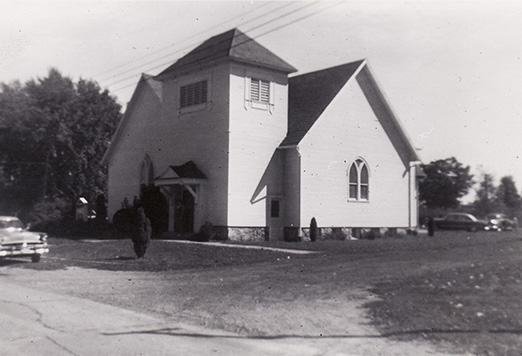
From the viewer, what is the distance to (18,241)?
19078mm

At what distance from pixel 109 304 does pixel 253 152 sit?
1664 cm

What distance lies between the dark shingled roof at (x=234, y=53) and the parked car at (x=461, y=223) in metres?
24.5

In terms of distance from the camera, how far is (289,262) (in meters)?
18.7

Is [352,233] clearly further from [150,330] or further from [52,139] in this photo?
[52,139]

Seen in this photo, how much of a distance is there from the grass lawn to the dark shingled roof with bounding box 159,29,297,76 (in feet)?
29.7

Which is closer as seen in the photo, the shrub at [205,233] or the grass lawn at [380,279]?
the grass lawn at [380,279]

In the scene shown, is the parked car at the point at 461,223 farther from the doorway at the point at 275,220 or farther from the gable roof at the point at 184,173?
the gable roof at the point at 184,173

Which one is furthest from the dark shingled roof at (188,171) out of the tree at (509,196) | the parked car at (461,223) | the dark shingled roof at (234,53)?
the parked car at (461,223)

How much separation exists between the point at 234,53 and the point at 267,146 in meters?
4.73

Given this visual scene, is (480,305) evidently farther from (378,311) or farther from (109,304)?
(109,304)

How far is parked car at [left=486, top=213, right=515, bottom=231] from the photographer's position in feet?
152

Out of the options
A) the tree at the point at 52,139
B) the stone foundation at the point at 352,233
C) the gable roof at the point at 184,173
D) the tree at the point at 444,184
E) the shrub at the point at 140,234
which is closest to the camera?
the shrub at the point at 140,234

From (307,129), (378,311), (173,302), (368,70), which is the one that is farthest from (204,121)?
(378,311)

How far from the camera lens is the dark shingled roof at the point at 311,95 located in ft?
94.1
